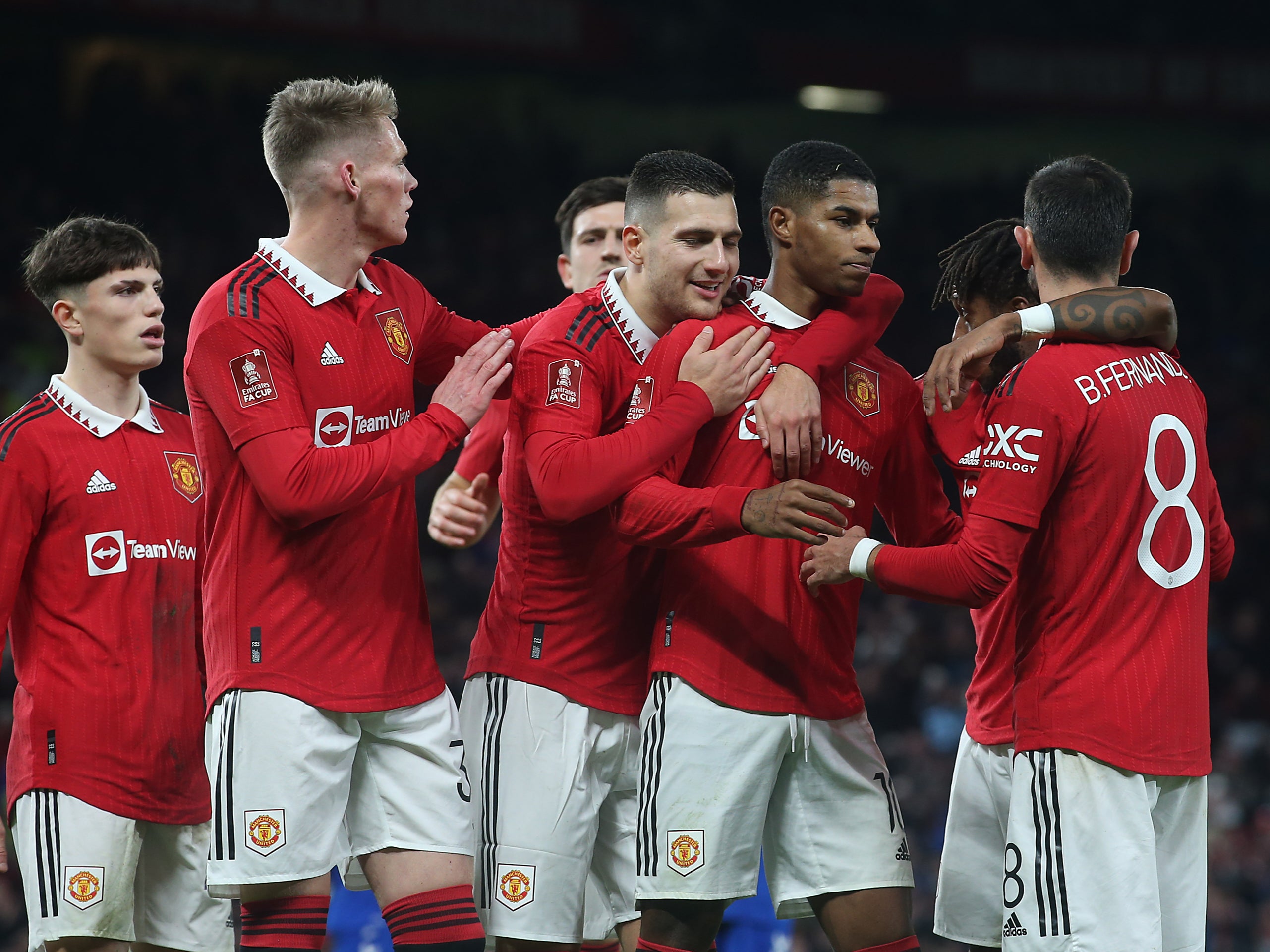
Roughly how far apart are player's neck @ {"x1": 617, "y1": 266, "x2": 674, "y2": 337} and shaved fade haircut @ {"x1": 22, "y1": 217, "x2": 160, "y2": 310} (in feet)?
4.96

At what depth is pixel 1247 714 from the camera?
39.1 ft

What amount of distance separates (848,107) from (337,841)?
1497cm

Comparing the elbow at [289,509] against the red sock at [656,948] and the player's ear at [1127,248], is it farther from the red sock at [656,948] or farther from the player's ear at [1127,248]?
the player's ear at [1127,248]

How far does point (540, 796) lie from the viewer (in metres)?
3.84

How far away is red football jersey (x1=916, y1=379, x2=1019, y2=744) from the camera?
144 inches

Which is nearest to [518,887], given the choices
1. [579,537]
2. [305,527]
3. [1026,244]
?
[579,537]

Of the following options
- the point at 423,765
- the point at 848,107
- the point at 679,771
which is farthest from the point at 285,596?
the point at 848,107

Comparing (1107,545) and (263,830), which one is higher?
(1107,545)

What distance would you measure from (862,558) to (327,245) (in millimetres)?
1641

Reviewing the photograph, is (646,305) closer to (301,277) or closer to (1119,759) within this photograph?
(301,277)

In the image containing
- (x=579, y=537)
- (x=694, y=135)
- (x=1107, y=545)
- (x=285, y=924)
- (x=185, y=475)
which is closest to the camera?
(x=1107, y=545)

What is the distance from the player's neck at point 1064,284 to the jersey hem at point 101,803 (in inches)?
107

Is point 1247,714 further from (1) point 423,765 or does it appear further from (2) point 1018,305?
(1) point 423,765

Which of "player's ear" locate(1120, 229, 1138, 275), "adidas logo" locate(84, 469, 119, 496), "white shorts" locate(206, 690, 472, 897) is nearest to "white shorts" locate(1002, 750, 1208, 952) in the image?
"player's ear" locate(1120, 229, 1138, 275)
